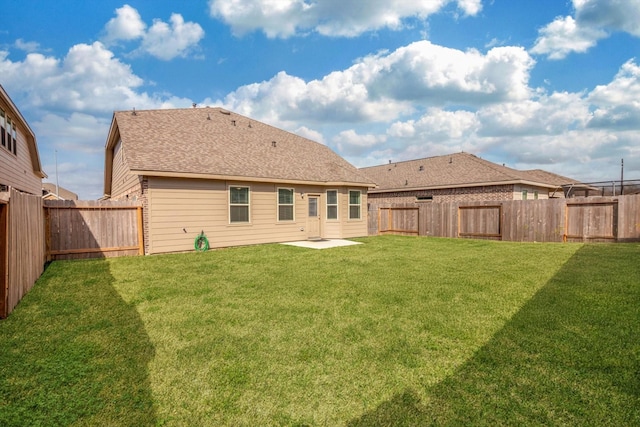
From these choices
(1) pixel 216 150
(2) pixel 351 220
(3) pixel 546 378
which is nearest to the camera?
(3) pixel 546 378

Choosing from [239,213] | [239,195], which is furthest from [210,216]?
[239,195]

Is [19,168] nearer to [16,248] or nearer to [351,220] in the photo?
[16,248]

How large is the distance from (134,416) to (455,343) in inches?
129

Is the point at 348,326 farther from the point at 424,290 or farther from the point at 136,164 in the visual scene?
the point at 136,164

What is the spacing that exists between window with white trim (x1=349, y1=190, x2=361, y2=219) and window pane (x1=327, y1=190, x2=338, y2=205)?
0.90 meters

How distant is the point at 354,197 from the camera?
52.5 ft

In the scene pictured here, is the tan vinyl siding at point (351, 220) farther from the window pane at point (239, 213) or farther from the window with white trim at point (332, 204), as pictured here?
the window pane at point (239, 213)

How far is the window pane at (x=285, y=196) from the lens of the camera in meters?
13.5

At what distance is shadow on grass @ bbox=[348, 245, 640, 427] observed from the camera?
2303mm

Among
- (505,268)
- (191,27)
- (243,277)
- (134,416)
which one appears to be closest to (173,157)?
(243,277)

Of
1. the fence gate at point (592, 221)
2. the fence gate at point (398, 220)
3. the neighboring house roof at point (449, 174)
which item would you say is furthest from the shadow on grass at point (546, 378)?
the neighboring house roof at point (449, 174)

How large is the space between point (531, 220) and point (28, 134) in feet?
84.7

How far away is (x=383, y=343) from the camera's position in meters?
3.58

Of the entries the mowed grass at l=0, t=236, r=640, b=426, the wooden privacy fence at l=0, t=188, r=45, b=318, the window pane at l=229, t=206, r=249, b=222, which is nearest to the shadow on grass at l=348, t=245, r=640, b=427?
the mowed grass at l=0, t=236, r=640, b=426
